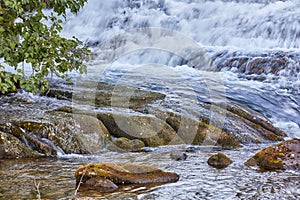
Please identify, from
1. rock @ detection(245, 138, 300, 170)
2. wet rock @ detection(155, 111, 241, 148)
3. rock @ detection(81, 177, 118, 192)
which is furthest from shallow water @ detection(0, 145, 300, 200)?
wet rock @ detection(155, 111, 241, 148)

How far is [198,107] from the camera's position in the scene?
10.8m

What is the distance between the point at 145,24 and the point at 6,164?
18.5 m

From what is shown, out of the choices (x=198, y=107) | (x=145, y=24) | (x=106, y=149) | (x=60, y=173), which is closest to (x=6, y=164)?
(x=60, y=173)

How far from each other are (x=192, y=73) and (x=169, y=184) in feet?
39.1

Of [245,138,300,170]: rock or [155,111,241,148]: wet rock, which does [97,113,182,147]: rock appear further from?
[245,138,300,170]: rock

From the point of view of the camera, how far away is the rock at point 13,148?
7.03 m

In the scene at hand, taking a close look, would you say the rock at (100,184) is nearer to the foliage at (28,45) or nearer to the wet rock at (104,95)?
the foliage at (28,45)

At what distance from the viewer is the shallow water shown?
510cm

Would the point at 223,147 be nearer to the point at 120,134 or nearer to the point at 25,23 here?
the point at 120,134

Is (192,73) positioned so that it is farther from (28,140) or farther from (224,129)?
(28,140)

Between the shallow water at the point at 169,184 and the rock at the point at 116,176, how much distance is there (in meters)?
0.15

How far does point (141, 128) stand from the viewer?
29.2 feet

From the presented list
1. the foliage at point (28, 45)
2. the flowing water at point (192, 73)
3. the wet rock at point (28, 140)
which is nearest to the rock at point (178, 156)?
the flowing water at point (192, 73)

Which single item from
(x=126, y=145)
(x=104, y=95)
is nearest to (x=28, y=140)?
(x=126, y=145)
